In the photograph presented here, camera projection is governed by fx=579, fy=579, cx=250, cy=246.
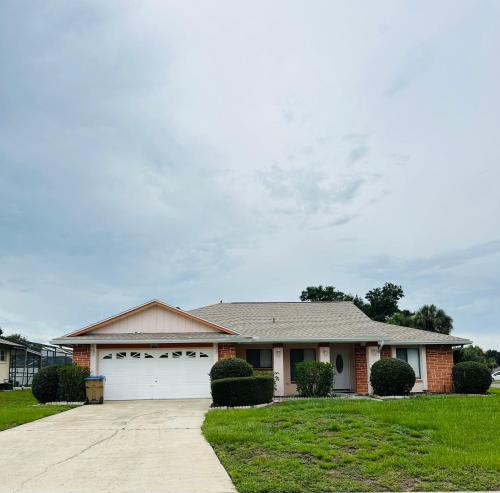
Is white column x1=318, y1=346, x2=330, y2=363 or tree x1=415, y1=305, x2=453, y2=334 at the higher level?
tree x1=415, y1=305, x2=453, y2=334

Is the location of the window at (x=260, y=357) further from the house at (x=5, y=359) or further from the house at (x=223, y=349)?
the house at (x=5, y=359)

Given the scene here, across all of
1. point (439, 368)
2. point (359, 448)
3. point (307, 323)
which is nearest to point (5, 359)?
point (307, 323)

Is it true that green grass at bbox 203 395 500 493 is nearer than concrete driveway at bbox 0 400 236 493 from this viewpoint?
No

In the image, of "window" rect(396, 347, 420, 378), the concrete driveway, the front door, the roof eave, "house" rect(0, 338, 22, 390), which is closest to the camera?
the concrete driveway

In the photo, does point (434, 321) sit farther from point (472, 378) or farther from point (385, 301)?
point (472, 378)

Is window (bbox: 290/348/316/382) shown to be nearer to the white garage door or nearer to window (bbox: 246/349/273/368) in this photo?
window (bbox: 246/349/273/368)

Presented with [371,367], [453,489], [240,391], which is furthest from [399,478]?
[371,367]

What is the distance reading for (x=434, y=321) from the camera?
4525cm

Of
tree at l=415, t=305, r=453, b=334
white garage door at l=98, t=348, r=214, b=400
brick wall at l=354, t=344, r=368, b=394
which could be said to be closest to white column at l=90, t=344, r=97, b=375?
white garage door at l=98, t=348, r=214, b=400

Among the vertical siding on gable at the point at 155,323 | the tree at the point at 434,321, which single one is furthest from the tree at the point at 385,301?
the vertical siding on gable at the point at 155,323

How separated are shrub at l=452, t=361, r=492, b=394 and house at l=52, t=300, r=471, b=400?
3.92ft

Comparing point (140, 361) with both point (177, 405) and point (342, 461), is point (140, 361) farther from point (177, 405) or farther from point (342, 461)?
point (342, 461)

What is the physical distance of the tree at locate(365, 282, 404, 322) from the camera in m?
58.1

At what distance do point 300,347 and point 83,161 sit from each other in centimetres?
1207
